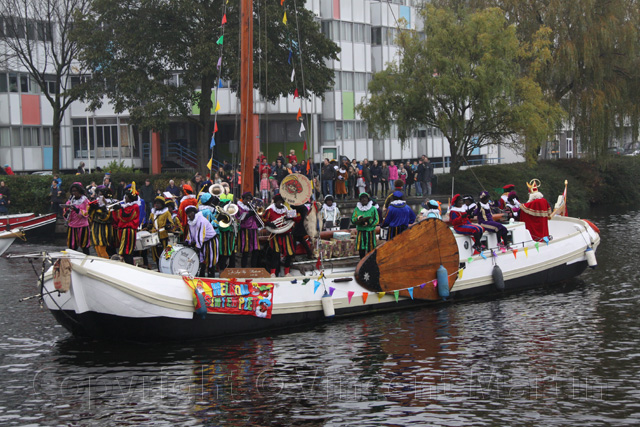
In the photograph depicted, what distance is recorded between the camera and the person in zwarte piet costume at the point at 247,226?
1653 cm

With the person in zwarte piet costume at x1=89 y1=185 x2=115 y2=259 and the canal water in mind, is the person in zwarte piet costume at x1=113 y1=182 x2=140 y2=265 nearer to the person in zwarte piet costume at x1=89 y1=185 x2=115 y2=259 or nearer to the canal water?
the person in zwarte piet costume at x1=89 y1=185 x2=115 y2=259

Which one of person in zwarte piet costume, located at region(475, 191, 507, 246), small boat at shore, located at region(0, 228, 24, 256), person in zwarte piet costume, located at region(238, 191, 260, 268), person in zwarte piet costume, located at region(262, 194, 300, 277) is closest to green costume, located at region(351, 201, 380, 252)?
person in zwarte piet costume, located at region(262, 194, 300, 277)

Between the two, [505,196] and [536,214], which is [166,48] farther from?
[536,214]

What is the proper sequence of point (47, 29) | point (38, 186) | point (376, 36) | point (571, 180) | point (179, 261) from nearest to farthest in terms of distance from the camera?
point (179, 261)
point (38, 186)
point (47, 29)
point (571, 180)
point (376, 36)

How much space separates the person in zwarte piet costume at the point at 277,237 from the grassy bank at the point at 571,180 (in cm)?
2403

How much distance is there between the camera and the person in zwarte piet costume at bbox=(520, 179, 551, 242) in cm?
2091

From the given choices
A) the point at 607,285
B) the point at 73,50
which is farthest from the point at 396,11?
the point at 607,285

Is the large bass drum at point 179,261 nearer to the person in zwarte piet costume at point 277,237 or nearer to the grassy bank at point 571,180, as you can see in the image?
the person in zwarte piet costume at point 277,237

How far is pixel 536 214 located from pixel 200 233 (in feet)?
30.9

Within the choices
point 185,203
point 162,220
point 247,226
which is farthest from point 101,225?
point 247,226

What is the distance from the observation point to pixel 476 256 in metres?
18.9

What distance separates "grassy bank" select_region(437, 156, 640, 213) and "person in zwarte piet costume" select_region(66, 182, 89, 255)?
24.6 m

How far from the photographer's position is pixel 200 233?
15.6 metres

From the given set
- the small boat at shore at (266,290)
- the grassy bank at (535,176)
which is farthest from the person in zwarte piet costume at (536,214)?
the grassy bank at (535,176)
